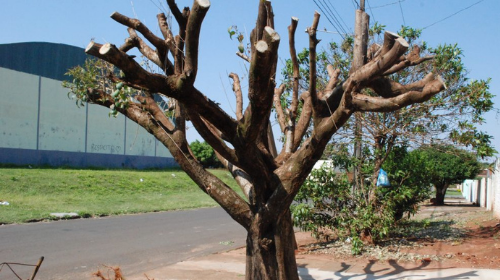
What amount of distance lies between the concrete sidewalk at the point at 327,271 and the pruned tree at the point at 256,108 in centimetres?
272

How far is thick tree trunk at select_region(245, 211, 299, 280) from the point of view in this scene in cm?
548

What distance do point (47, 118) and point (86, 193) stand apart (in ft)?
30.5

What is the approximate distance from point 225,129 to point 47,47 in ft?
98.1

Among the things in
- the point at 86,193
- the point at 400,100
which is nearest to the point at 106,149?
the point at 86,193

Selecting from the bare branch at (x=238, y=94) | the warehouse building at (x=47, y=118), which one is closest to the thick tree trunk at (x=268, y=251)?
the bare branch at (x=238, y=94)

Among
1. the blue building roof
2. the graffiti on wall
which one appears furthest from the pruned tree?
the graffiti on wall

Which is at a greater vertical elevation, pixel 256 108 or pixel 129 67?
pixel 129 67

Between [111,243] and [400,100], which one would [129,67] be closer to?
[400,100]

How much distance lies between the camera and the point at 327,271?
859 centimetres

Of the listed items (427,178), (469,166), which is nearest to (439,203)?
(469,166)

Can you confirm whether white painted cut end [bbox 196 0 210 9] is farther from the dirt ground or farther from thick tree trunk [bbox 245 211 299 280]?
the dirt ground

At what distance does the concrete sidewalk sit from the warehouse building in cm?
1909

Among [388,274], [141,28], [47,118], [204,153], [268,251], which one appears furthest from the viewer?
[204,153]

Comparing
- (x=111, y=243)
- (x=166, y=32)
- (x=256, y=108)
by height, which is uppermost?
(x=166, y=32)
